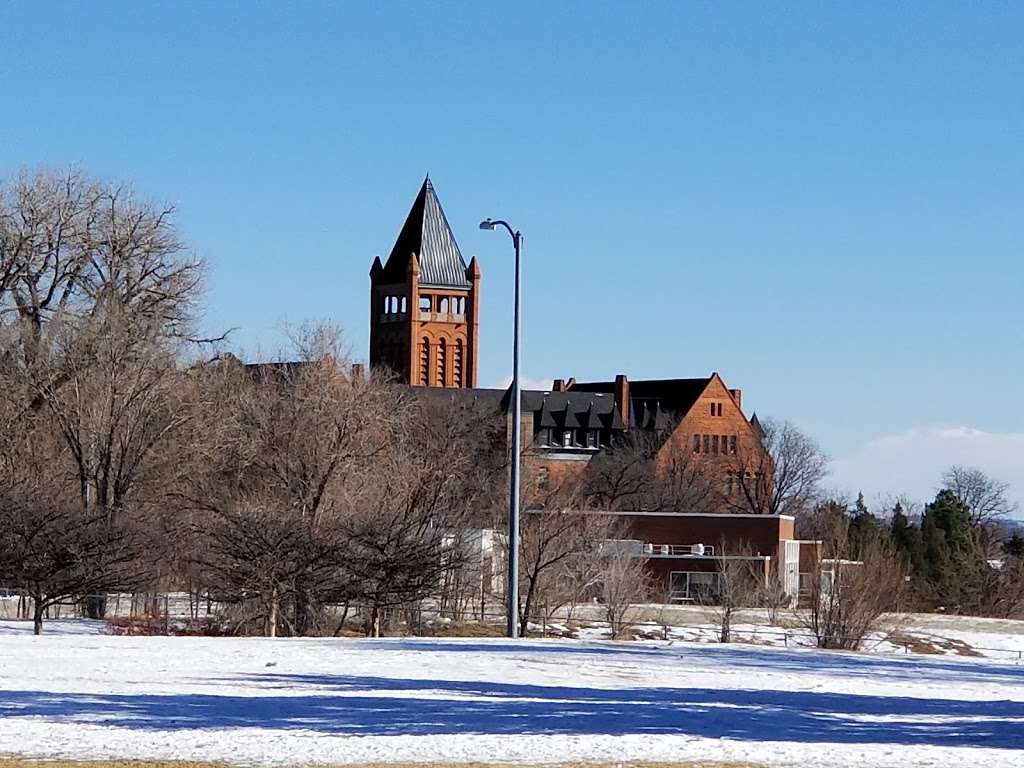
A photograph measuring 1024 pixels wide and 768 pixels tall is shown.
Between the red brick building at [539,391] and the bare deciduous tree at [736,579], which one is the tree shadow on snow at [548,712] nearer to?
the bare deciduous tree at [736,579]

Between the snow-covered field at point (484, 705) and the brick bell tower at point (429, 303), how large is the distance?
394 feet

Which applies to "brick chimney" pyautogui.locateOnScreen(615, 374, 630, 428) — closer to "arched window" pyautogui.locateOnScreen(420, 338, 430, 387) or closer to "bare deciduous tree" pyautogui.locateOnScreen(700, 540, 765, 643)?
"arched window" pyautogui.locateOnScreen(420, 338, 430, 387)

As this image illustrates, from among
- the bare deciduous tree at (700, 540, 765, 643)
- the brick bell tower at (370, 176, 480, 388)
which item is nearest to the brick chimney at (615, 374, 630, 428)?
the brick bell tower at (370, 176, 480, 388)

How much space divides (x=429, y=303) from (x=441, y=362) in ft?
17.9

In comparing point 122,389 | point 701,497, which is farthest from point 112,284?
point 701,497

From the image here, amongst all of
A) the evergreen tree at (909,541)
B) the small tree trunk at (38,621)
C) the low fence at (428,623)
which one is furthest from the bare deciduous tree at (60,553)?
the evergreen tree at (909,541)

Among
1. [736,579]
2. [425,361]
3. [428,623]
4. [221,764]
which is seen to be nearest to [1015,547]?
→ [736,579]

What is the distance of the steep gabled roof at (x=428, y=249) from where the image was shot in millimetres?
146375

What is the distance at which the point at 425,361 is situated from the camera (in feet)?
477

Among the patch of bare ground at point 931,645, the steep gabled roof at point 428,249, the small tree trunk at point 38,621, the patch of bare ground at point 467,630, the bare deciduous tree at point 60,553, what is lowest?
the patch of bare ground at point 931,645

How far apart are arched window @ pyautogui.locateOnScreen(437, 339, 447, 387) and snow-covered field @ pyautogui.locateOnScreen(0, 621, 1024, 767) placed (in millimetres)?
121390

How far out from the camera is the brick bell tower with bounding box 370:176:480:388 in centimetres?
14500

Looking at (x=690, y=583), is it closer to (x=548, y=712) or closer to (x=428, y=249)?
(x=548, y=712)

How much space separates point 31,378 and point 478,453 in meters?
49.9
